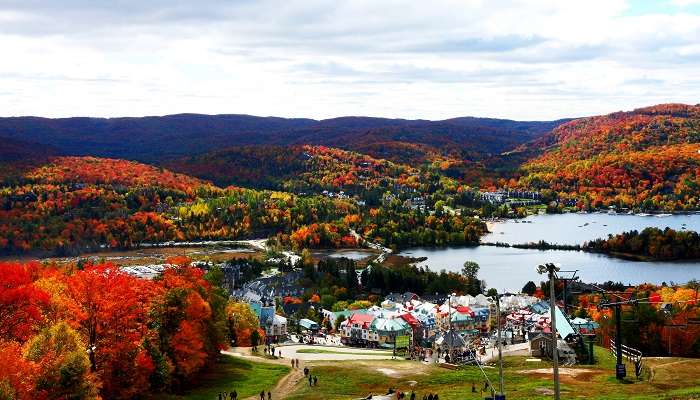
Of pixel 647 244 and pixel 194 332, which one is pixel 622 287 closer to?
pixel 647 244

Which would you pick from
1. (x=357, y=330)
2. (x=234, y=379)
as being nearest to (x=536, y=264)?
(x=357, y=330)

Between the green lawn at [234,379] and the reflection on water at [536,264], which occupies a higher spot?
the green lawn at [234,379]

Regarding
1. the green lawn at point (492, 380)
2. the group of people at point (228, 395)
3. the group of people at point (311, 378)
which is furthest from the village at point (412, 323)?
the group of people at point (228, 395)

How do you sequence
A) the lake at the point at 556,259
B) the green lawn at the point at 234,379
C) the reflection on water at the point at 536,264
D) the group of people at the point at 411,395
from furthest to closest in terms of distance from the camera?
the lake at the point at 556,259
the reflection on water at the point at 536,264
the green lawn at the point at 234,379
the group of people at the point at 411,395

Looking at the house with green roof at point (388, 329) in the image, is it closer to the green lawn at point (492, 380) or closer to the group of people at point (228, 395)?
the green lawn at point (492, 380)

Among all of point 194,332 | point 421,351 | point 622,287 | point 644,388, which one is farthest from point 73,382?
point 622,287
